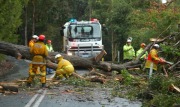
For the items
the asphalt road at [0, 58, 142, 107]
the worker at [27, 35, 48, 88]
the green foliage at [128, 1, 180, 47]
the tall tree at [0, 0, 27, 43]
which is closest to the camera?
the asphalt road at [0, 58, 142, 107]

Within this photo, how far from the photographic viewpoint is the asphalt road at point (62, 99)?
9.52m

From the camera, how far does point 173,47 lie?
14438 millimetres

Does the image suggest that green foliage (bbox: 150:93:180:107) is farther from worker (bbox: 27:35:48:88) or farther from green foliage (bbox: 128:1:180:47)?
green foliage (bbox: 128:1:180:47)

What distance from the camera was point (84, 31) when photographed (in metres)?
22.7

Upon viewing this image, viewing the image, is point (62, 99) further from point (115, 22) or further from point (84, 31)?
point (115, 22)

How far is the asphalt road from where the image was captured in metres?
9.52

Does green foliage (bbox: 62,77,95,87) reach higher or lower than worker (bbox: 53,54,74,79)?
lower

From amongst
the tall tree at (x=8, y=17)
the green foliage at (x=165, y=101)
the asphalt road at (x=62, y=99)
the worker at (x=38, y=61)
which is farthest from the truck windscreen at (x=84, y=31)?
the green foliage at (x=165, y=101)

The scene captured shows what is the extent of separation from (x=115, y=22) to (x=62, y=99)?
27.9m

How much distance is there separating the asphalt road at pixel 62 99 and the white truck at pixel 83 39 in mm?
9646

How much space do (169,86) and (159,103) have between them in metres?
1.60

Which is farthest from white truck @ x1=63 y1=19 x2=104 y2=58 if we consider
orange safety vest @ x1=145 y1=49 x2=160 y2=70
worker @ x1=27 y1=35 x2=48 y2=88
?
worker @ x1=27 y1=35 x2=48 y2=88

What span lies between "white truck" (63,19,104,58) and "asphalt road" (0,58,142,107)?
9646mm

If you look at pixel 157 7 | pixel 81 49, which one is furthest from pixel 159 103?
pixel 157 7
